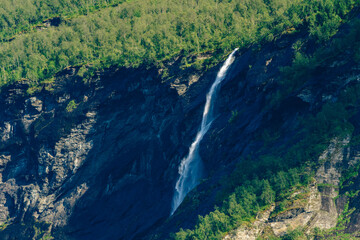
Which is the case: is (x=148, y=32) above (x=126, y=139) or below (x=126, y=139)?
above

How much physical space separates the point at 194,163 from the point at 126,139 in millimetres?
19916

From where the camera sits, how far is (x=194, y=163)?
293 feet

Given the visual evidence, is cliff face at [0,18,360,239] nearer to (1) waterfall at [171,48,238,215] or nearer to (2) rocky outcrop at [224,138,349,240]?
(1) waterfall at [171,48,238,215]

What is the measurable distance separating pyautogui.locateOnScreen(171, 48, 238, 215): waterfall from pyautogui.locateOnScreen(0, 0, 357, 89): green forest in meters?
9.42

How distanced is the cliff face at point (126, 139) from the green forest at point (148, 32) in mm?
5106

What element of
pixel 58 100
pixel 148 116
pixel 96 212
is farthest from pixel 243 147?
pixel 58 100

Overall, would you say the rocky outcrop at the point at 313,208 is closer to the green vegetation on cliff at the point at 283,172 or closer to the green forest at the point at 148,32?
the green vegetation on cliff at the point at 283,172

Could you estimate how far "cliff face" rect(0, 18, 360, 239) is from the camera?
7894cm

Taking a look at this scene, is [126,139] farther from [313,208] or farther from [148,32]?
[313,208]

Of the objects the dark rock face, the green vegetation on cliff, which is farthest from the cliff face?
the green vegetation on cliff

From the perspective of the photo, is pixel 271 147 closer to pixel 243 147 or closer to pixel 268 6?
pixel 243 147

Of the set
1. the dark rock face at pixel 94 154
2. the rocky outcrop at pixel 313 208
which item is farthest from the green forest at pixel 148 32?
the rocky outcrop at pixel 313 208

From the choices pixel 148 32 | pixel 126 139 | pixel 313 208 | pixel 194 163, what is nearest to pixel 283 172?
pixel 313 208

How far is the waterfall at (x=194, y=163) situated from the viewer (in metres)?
87.9
